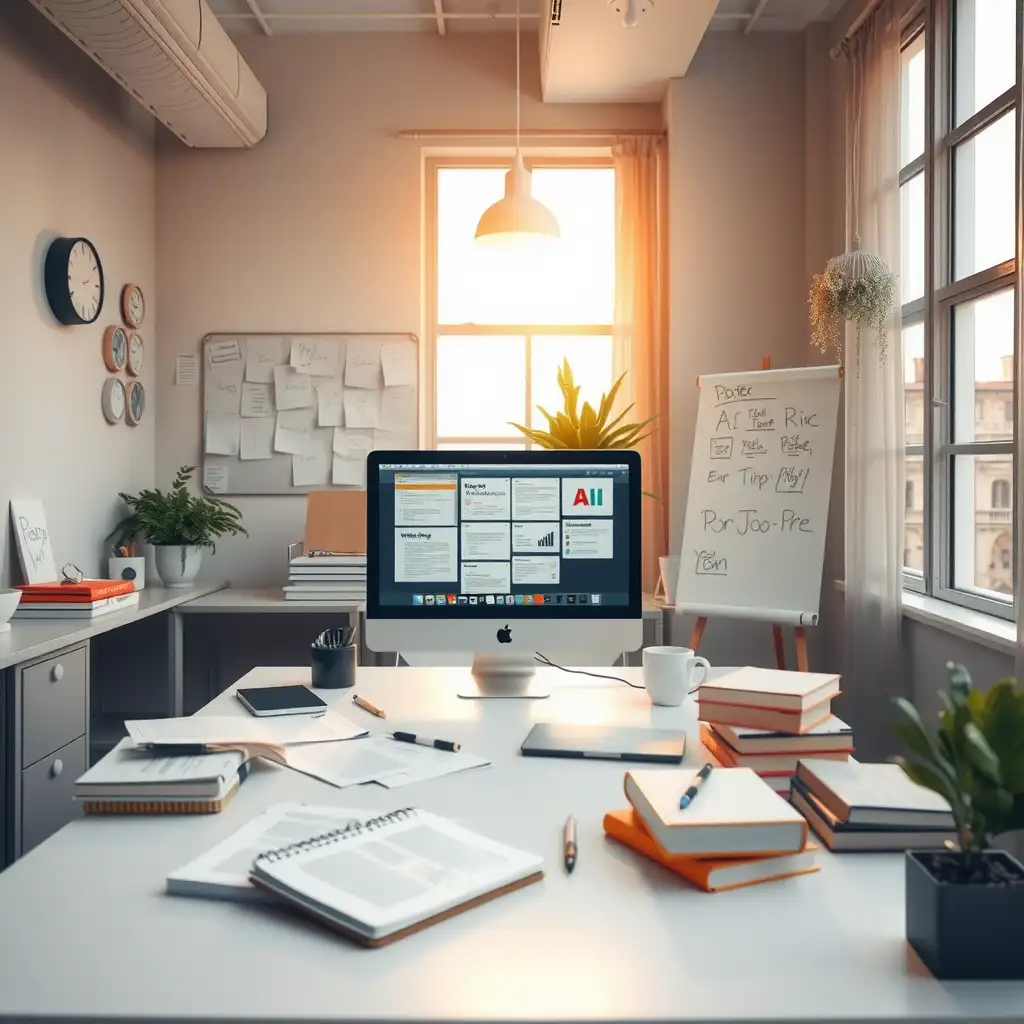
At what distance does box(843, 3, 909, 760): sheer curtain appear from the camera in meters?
3.10

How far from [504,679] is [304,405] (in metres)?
2.56

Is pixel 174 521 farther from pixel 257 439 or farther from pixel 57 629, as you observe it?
pixel 57 629

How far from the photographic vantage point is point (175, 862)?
1057mm

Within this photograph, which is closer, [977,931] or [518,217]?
[977,931]

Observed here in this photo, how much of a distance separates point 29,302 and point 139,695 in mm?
1791

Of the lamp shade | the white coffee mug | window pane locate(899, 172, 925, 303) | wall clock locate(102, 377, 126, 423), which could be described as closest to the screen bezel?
the white coffee mug

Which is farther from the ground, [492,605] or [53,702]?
[492,605]

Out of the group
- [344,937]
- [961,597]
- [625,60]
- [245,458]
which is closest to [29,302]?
[245,458]

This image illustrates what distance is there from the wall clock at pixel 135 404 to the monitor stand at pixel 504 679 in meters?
2.55

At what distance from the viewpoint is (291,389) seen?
13.7 feet

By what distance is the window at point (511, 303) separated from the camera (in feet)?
14.2

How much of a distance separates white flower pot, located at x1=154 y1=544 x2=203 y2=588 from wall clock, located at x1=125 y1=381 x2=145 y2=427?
572mm

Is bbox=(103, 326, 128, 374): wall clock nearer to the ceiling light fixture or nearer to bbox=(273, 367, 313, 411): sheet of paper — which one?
bbox=(273, 367, 313, 411): sheet of paper

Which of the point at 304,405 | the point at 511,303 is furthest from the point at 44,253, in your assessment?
the point at 511,303
